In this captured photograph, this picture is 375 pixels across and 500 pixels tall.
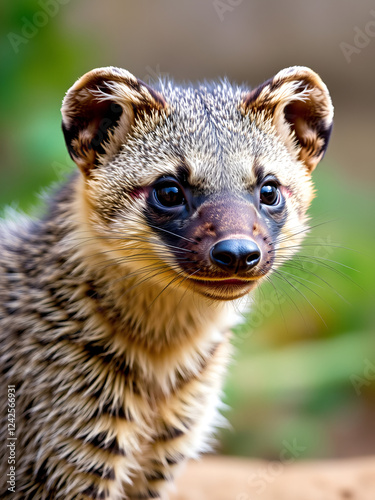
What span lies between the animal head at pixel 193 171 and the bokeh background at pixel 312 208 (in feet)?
1.43

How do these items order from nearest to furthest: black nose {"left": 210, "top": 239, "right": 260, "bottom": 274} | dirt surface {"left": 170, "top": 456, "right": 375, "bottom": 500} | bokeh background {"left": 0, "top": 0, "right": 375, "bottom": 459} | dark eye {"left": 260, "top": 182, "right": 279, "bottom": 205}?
1. black nose {"left": 210, "top": 239, "right": 260, "bottom": 274}
2. dark eye {"left": 260, "top": 182, "right": 279, "bottom": 205}
3. dirt surface {"left": 170, "top": 456, "right": 375, "bottom": 500}
4. bokeh background {"left": 0, "top": 0, "right": 375, "bottom": 459}

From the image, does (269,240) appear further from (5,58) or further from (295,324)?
(295,324)

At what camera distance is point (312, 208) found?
7.35 meters

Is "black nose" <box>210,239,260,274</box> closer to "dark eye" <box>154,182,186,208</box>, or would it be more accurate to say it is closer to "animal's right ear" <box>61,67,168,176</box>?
"dark eye" <box>154,182,186,208</box>

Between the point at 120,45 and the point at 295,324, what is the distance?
5513mm

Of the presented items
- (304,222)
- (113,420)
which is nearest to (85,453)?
(113,420)

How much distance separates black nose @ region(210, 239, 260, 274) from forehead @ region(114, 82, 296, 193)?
0.32 m

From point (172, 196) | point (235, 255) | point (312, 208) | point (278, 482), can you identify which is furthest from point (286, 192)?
point (312, 208)

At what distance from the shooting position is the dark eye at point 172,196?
2.76 metres

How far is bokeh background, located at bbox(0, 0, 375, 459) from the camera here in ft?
16.8

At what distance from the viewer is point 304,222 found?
125 inches

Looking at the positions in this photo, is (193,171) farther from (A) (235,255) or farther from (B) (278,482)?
(B) (278,482)

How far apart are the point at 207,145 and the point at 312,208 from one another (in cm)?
474

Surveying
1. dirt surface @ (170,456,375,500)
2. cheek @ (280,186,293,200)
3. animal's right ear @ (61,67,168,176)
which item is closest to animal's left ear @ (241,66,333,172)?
cheek @ (280,186,293,200)
